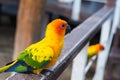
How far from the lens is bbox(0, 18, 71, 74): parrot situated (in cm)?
127

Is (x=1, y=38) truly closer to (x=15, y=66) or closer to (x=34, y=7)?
(x=34, y=7)

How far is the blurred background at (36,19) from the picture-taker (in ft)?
11.0

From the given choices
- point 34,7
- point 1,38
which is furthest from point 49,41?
point 1,38

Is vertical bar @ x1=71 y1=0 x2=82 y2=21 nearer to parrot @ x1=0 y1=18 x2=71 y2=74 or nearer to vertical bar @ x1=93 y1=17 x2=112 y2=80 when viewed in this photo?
vertical bar @ x1=93 y1=17 x2=112 y2=80

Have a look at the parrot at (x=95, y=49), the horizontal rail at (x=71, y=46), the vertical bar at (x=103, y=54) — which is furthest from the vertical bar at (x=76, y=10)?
the horizontal rail at (x=71, y=46)

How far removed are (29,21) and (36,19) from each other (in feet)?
0.23

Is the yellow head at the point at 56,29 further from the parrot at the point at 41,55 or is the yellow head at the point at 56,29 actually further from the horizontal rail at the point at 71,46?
the horizontal rail at the point at 71,46

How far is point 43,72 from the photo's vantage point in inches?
51.3

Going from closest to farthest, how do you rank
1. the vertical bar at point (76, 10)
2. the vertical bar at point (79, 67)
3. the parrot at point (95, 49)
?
the vertical bar at point (79, 67) < the parrot at point (95, 49) < the vertical bar at point (76, 10)

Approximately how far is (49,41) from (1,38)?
5108 mm

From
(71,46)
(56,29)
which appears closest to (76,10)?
(71,46)

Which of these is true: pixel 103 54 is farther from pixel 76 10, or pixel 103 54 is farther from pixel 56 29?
pixel 56 29

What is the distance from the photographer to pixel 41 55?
1.30 m

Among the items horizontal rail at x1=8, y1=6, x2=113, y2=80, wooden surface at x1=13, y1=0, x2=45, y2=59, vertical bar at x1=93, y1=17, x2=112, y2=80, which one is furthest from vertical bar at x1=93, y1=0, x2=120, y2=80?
horizontal rail at x1=8, y1=6, x2=113, y2=80
